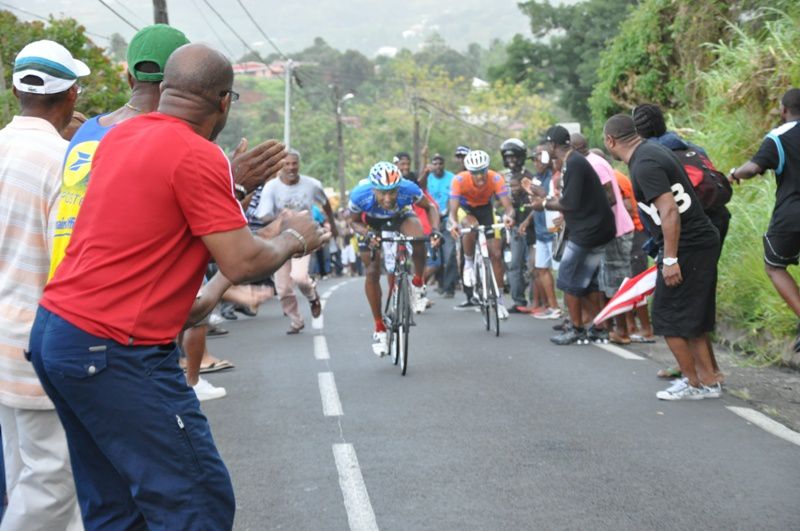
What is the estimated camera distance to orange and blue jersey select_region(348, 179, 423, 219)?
1093 centimetres

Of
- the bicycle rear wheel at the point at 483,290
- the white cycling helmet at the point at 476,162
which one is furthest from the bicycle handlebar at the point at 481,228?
the white cycling helmet at the point at 476,162

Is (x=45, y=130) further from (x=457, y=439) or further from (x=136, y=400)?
(x=457, y=439)

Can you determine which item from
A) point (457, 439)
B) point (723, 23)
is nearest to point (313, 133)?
point (723, 23)

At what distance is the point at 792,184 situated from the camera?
823 cm

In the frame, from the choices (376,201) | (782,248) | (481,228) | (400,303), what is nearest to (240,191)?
(782,248)

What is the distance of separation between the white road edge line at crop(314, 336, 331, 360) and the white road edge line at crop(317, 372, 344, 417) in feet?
3.94

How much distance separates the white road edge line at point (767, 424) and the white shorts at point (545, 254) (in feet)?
21.8

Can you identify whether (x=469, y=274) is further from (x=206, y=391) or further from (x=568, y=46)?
(x=568, y=46)

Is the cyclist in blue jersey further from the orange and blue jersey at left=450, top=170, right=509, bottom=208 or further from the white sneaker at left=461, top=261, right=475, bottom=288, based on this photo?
the white sneaker at left=461, top=261, right=475, bottom=288

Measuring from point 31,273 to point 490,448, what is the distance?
10.9 ft

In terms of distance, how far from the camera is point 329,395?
8.90 metres

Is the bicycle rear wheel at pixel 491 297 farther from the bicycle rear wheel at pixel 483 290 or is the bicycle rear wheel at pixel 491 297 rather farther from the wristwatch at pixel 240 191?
the wristwatch at pixel 240 191

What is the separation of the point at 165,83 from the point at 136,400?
99 centimetres

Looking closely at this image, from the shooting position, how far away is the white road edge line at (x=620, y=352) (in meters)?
10.6
